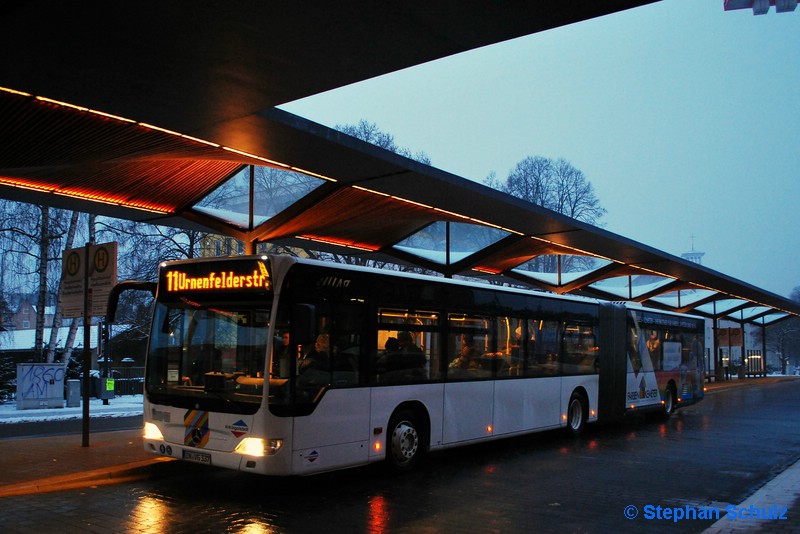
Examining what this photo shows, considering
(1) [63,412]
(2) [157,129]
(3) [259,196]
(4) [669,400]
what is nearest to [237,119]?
(2) [157,129]

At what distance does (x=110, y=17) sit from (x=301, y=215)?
10.0 metres

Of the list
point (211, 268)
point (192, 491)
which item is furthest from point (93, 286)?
point (192, 491)

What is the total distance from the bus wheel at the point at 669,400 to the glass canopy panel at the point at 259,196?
11.6 meters

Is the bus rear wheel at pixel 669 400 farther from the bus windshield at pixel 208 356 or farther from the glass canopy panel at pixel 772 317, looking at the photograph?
the glass canopy panel at pixel 772 317

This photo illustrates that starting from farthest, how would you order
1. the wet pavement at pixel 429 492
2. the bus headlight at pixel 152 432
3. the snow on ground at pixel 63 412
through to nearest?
the snow on ground at pixel 63 412
the bus headlight at pixel 152 432
the wet pavement at pixel 429 492

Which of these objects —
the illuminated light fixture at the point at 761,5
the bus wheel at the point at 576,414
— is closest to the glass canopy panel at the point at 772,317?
the bus wheel at the point at 576,414

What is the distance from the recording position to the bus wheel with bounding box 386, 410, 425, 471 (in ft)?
33.5

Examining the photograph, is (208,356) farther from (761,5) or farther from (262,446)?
(761,5)

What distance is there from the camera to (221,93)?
8695mm

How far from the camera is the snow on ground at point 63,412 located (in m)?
16.6

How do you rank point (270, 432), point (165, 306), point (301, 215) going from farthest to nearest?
point (301, 215), point (165, 306), point (270, 432)

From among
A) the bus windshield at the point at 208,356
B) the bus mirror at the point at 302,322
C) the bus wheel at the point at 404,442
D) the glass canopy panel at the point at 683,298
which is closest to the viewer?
the bus mirror at the point at 302,322

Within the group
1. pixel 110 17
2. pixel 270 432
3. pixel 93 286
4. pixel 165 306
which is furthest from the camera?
pixel 93 286

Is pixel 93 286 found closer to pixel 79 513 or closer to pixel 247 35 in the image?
pixel 79 513
